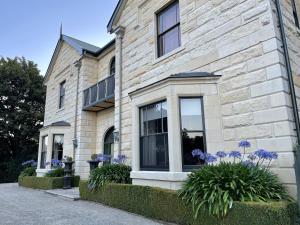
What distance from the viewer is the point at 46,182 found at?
1212 cm

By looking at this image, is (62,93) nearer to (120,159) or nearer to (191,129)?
(120,159)

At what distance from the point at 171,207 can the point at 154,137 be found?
2253 mm

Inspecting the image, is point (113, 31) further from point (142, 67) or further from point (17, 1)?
point (17, 1)

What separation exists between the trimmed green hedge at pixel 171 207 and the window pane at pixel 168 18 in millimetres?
5558

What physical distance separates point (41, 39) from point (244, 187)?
61.8 ft

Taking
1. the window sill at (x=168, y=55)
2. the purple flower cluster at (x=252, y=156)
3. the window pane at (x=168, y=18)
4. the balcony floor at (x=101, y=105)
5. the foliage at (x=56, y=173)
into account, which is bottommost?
the foliage at (x=56, y=173)

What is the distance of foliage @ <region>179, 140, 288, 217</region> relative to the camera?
455 centimetres

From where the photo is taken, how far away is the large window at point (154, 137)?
6844mm

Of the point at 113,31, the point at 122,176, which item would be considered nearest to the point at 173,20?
the point at 113,31

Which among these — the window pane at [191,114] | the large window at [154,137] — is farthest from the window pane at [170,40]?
the window pane at [191,114]

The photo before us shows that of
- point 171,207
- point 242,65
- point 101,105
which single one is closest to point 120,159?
point 171,207

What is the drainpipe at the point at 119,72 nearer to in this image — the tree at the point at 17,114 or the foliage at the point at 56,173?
the foliage at the point at 56,173

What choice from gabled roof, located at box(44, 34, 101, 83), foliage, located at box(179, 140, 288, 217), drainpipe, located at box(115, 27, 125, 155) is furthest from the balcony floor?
foliage, located at box(179, 140, 288, 217)

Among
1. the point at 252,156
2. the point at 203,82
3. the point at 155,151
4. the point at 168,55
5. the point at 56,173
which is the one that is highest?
the point at 168,55
